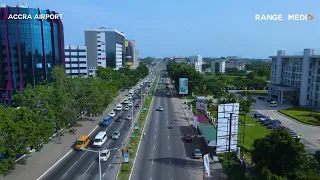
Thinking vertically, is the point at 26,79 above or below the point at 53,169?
above

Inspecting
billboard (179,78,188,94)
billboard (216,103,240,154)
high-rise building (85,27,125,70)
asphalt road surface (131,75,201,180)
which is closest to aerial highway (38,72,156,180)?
asphalt road surface (131,75,201,180)

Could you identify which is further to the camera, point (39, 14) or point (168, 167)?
point (39, 14)

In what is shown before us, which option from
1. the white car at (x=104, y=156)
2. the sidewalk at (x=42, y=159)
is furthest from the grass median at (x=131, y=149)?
the sidewalk at (x=42, y=159)

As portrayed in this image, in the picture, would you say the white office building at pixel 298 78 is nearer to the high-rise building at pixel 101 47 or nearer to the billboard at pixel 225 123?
the billboard at pixel 225 123

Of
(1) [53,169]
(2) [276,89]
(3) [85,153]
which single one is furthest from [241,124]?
(2) [276,89]

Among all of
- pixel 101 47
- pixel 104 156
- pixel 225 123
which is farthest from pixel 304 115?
pixel 101 47

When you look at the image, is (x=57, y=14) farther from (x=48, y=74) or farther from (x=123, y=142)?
(x=123, y=142)

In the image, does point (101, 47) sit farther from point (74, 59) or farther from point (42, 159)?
point (42, 159)
